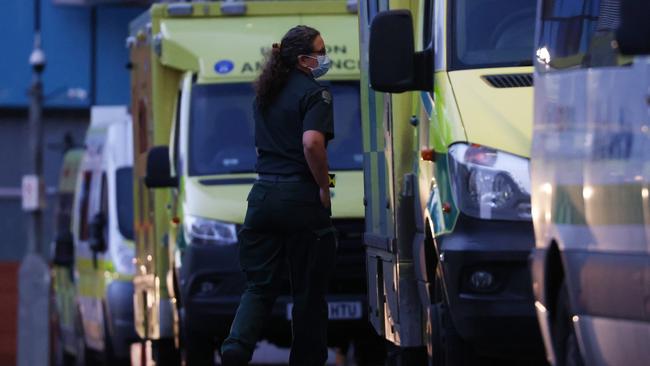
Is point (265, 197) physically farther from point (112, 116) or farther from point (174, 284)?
point (112, 116)

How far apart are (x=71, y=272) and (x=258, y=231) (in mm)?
13602

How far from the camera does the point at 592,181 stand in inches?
268

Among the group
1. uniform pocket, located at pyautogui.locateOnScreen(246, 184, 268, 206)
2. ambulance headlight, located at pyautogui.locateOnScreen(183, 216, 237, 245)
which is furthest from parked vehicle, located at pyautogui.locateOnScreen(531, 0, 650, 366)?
ambulance headlight, located at pyautogui.locateOnScreen(183, 216, 237, 245)

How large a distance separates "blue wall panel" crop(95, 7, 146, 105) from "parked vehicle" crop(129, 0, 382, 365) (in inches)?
963

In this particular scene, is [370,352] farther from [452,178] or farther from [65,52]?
[65,52]

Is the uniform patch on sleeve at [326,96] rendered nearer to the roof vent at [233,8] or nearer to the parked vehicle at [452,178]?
the parked vehicle at [452,178]

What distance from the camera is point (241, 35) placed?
1425 cm

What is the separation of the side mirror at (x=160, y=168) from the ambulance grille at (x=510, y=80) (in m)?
5.31

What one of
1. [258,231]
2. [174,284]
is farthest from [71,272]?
[258,231]

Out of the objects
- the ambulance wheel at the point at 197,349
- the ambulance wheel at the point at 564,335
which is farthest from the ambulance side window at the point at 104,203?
the ambulance wheel at the point at 564,335

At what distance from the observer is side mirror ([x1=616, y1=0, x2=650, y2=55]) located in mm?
5832

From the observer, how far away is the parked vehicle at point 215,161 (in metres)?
13.0

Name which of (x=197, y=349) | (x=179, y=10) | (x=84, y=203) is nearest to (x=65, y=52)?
(x=84, y=203)

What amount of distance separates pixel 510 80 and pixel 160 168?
5434 millimetres
